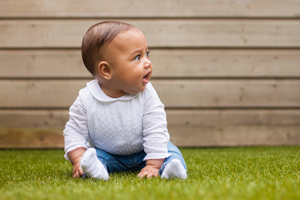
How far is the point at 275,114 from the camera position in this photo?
8.66 feet

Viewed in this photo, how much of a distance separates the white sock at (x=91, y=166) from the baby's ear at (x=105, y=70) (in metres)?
0.32

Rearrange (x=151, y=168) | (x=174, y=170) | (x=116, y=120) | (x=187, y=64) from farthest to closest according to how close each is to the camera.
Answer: (x=187, y=64) → (x=116, y=120) → (x=151, y=168) → (x=174, y=170)

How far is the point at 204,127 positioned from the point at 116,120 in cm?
150

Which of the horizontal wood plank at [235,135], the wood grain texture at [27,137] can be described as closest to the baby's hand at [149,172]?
the horizontal wood plank at [235,135]

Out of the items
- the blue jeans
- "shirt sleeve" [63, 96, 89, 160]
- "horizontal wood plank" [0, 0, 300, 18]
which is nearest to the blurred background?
"horizontal wood plank" [0, 0, 300, 18]

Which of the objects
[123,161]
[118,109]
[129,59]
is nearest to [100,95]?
[118,109]

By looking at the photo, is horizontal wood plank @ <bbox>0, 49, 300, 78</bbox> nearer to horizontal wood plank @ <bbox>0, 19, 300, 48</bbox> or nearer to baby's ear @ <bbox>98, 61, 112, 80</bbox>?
horizontal wood plank @ <bbox>0, 19, 300, 48</bbox>

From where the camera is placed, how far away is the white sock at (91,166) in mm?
1038

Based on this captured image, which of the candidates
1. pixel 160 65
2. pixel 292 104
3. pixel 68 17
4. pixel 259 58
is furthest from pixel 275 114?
pixel 68 17

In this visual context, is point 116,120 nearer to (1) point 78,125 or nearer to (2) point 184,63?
(1) point 78,125

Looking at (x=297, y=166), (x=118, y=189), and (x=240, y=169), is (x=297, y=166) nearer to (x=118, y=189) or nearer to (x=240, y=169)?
(x=240, y=169)

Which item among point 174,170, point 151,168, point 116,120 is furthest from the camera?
point 116,120

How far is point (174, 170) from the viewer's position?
102 cm

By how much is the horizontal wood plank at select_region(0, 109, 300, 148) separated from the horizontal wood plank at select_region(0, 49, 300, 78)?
320 mm
